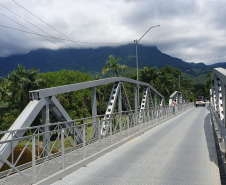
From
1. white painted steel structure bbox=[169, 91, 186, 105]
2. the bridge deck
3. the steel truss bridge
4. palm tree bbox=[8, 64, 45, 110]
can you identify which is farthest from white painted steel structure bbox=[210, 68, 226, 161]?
white painted steel structure bbox=[169, 91, 186, 105]

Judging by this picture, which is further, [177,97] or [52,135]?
[177,97]

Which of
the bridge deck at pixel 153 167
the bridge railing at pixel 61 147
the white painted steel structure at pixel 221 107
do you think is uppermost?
the white painted steel structure at pixel 221 107

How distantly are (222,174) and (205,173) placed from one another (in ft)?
2.64

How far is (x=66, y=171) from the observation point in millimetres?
7281

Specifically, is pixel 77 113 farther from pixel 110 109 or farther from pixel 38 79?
pixel 110 109

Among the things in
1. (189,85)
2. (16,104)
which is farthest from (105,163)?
(189,85)

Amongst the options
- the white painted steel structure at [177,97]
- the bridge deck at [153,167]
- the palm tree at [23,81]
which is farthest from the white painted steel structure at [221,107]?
the white painted steel structure at [177,97]

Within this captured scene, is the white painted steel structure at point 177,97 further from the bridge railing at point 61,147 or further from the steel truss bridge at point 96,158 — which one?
the steel truss bridge at point 96,158

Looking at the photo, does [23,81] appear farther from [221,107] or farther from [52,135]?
[221,107]

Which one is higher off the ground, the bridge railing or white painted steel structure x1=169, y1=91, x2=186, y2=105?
white painted steel structure x1=169, y1=91, x2=186, y2=105

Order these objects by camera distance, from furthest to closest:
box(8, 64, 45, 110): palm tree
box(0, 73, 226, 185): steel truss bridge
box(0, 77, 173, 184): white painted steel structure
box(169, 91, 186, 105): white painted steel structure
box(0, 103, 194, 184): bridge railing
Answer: box(169, 91, 186, 105): white painted steel structure, box(8, 64, 45, 110): palm tree, box(0, 73, 226, 185): steel truss bridge, box(0, 77, 173, 184): white painted steel structure, box(0, 103, 194, 184): bridge railing

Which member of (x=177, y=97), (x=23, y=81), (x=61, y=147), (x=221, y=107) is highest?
(x=23, y=81)

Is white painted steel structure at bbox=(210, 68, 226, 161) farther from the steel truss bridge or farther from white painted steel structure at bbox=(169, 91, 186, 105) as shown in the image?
white painted steel structure at bbox=(169, 91, 186, 105)

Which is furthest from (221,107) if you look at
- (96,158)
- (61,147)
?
(61,147)
